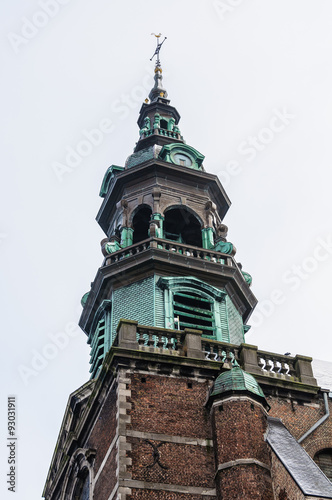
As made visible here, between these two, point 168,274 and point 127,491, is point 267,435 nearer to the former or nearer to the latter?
point 127,491

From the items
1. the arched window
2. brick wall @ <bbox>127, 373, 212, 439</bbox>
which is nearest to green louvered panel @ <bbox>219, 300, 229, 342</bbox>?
the arched window

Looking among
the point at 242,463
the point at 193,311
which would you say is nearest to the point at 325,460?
the point at 242,463

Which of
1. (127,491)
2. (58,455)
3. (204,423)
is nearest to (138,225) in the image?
(58,455)

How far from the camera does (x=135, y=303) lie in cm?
2561

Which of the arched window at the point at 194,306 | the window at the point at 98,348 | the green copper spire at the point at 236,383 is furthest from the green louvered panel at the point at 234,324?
the green copper spire at the point at 236,383

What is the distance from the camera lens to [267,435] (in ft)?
66.6

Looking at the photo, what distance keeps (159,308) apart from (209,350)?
91.8 inches

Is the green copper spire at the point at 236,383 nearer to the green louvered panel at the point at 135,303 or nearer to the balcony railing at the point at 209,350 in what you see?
the balcony railing at the point at 209,350

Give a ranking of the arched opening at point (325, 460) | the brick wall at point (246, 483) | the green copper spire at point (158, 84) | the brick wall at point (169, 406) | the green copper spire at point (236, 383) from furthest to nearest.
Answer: the green copper spire at point (158, 84), the arched opening at point (325, 460), the green copper spire at point (236, 383), the brick wall at point (169, 406), the brick wall at point (246, 483)

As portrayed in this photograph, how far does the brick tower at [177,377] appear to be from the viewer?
19516 mm

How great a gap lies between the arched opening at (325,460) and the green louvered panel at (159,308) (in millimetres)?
5519

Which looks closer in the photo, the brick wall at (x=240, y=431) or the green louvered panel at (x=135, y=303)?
the brick wall at (x=240, y=431)

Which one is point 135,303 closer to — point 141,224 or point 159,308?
point 159,308

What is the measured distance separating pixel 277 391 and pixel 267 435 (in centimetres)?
257
